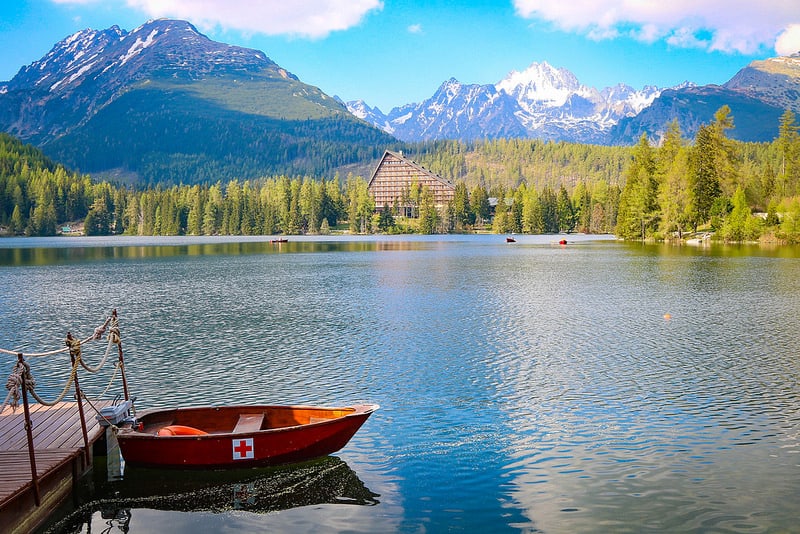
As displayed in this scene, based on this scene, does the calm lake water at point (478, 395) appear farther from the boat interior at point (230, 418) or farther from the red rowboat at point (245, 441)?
the boat interior at point (230, 418)

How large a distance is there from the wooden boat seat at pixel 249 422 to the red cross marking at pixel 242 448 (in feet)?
2.15

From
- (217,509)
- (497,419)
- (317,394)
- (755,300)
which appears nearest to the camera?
(217,509)

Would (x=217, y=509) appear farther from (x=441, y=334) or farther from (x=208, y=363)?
(x=441, y=334)

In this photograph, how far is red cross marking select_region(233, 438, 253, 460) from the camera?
1953 centimetres

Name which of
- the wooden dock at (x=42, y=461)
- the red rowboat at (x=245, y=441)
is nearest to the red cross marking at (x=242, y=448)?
the red rowboat at (x=245, y=441)

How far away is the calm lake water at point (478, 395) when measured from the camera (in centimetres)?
1723

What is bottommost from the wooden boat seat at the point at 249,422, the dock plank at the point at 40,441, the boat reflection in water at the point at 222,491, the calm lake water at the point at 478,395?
the boat reflection in water at the point at 222,491

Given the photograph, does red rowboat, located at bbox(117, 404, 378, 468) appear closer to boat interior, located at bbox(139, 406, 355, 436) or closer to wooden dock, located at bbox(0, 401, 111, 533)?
boat interior, located at bbox(139, 406, 355, 436)

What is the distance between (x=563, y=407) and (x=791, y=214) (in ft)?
401

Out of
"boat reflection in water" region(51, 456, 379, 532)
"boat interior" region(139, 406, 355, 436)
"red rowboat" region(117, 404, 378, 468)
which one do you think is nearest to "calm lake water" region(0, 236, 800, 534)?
"boat reflection in water" region(51, 456, 379, 532)

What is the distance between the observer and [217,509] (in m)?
17.7

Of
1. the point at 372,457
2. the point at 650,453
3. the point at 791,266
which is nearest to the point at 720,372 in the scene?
the point at 650,453

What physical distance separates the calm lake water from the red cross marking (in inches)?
28.2

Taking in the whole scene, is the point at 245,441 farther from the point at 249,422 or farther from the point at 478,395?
the point at 478,395
